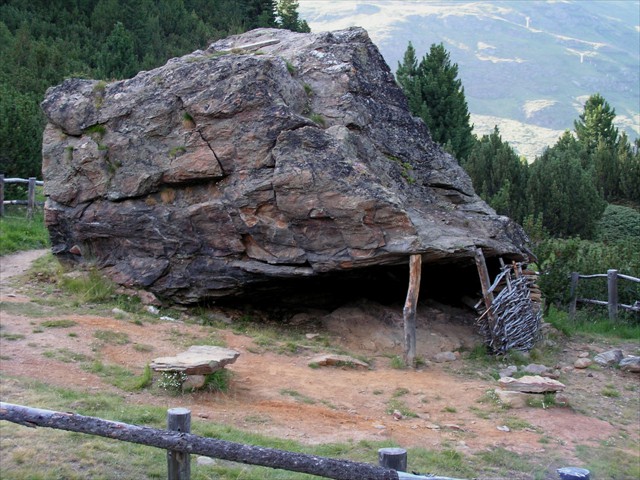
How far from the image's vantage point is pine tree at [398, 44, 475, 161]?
1041 inches

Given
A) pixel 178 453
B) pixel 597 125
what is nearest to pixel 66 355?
pixel 178 453

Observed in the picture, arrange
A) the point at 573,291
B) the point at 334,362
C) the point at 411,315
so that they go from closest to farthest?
the point at 334,362
the point at 411,315
the point at 573,291

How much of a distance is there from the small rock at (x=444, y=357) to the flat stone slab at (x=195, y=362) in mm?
3399

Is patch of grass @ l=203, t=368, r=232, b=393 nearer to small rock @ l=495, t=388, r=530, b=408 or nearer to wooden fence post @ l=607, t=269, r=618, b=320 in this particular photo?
small rock @ l=495, t=388, r=530, b=408

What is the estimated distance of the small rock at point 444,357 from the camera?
439 inches

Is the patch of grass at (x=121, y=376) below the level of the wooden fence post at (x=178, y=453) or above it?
below

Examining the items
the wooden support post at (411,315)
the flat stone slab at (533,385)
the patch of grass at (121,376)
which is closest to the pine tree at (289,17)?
the wooden support post at (411,315)

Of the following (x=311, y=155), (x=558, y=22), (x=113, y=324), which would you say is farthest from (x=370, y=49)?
(x=558, y=22)

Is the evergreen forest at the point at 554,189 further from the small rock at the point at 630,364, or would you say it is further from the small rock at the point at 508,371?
the small rock at the point at 508,371

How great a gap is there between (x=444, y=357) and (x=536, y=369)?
1.28 meters

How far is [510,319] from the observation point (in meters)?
11.5

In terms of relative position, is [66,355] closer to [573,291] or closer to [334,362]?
[334,362]

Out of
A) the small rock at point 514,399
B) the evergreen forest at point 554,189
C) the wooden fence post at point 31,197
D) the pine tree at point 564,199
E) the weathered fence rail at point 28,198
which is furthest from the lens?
the pine tree at point 564,199

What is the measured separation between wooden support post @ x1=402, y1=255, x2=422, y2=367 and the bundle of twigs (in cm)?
117
